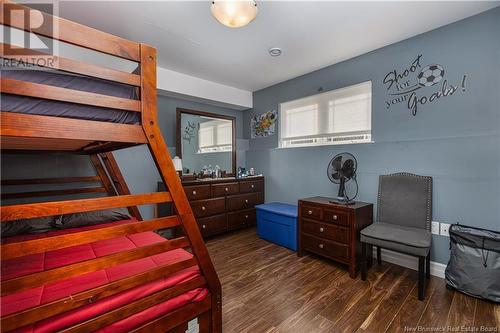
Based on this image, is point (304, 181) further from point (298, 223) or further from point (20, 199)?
point (20, 199)

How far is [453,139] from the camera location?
84.2 inches

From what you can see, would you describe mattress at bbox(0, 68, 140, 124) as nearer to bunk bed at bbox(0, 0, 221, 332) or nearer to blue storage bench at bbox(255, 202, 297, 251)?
bunk bed at bbox(0, 0, 221, 332)

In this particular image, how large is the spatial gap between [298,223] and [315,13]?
7.33 feet

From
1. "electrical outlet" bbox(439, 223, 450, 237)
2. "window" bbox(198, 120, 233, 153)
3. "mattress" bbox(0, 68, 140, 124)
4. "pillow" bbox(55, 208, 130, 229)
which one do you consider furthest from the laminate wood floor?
"window" bbox(198, 120, 233, 153)

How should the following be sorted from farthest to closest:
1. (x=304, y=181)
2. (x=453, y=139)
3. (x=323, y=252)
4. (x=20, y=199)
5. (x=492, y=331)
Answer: (x=304, y=181) < (x=323, y=252) < (x=20, y=199) < (x=453, y=139) < (x=492, y=331)

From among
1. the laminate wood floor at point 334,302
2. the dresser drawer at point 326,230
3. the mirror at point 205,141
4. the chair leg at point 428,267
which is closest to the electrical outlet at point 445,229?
the chair leg at point 428,267

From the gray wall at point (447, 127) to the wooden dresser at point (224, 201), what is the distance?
1.59m

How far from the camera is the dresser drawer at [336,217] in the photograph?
7.57ft

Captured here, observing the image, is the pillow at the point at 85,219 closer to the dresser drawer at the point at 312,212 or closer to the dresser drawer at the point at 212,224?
the dresser drawer at the point at 212,224

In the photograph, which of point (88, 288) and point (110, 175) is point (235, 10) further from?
point (110, 175)

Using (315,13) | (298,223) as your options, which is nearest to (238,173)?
(298,223)

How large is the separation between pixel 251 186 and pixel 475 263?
2754 millimetres

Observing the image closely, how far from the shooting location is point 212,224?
10.8 feet

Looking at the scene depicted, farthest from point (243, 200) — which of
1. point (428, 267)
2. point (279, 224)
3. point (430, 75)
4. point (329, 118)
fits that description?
point (430, 75)
